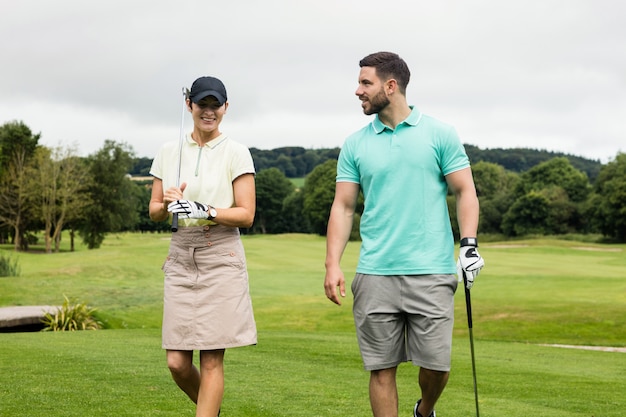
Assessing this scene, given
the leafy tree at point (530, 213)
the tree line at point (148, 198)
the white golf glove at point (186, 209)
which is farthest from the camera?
the leafy tree at point (530, 213)

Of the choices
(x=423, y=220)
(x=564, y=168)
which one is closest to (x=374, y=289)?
(x=423, y=220)

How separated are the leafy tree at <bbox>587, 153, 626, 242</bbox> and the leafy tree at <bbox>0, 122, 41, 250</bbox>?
50.6 m

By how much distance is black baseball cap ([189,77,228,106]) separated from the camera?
199 inches

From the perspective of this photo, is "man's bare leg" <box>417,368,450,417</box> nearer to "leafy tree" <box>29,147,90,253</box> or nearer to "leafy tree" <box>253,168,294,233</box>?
"leafy tree" <box>29,147,90,253</box>

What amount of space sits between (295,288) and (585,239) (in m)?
53.7

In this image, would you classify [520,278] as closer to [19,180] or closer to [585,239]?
[19,180]

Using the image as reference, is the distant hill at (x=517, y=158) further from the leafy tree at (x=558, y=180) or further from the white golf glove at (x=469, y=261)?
the white golf glove at (x=469, y=261)

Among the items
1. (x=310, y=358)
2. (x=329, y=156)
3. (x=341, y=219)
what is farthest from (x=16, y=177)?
(x=329, y=156)

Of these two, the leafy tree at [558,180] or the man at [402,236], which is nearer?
the man at [402,236]

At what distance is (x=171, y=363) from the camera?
5117 millimetres

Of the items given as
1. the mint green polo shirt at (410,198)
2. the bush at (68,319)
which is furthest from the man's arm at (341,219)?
the bush at (68,319)

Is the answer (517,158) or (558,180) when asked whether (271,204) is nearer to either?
(558,180)

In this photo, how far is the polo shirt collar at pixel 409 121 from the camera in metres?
4.98

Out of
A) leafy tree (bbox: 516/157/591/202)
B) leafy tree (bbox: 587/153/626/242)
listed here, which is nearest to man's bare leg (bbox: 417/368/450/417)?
leafy tree (bbox: 587/153/626/242)
